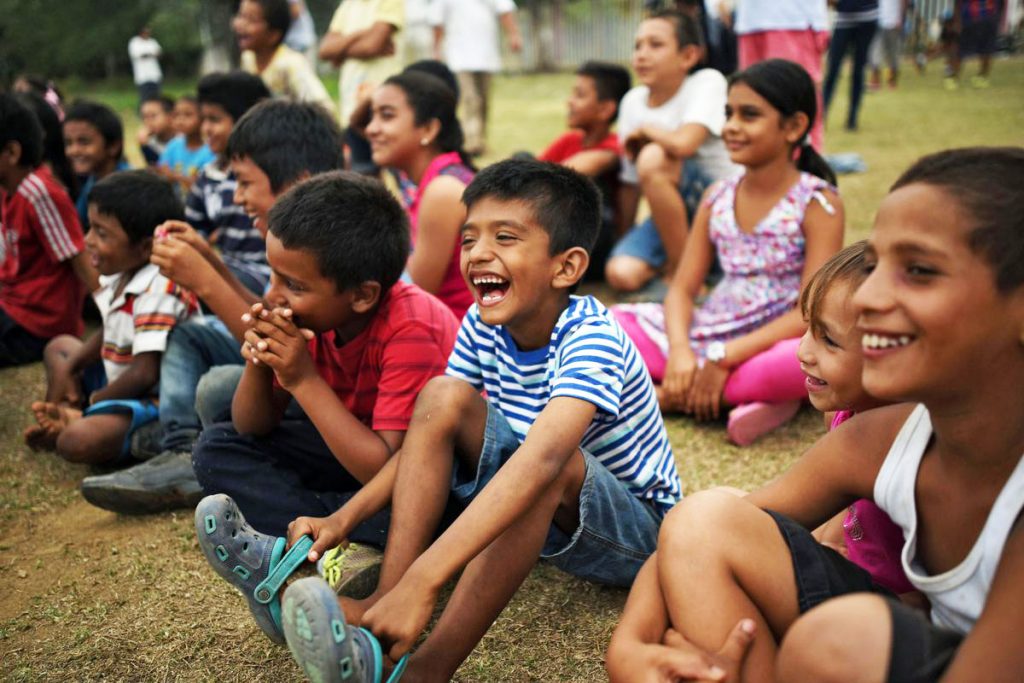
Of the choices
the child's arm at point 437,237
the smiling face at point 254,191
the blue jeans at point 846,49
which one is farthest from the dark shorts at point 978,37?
the smiling face at point 254,191

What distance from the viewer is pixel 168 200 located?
3.24 meters

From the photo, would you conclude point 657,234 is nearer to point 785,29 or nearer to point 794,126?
point 794,126

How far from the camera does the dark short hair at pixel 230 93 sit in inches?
173

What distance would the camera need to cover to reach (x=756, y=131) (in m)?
3.34

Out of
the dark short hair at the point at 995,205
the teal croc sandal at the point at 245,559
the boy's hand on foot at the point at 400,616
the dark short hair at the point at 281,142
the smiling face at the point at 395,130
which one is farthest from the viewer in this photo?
the smiling face at the point at 395,130

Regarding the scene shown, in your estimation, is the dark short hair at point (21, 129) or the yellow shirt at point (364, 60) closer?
the dark short hair at point (21, 129)

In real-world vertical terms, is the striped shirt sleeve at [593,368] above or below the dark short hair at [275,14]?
below

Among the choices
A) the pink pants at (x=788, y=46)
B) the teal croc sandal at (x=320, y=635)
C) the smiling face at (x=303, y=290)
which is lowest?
the teal croc sandal at (x=320, y=635)

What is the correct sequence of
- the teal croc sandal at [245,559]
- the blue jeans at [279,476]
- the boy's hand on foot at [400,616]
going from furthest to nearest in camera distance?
the blue jeans at [279,476], the teal croc sandal at [245,559], the boy's hand on foot at [400,616]

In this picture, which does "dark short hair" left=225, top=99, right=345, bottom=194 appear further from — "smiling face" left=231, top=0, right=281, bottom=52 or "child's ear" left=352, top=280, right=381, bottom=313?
"smiling face" left=231, top=0, right=281, bottom=52

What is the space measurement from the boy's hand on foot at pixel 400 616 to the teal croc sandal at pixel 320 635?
→ 113 mm

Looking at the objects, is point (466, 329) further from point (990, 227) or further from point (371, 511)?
point (990, 227)

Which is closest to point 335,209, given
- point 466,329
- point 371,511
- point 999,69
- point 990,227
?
point 466,329

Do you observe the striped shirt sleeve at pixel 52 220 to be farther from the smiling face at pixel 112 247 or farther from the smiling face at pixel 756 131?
the smiling face at pixel 756 131
